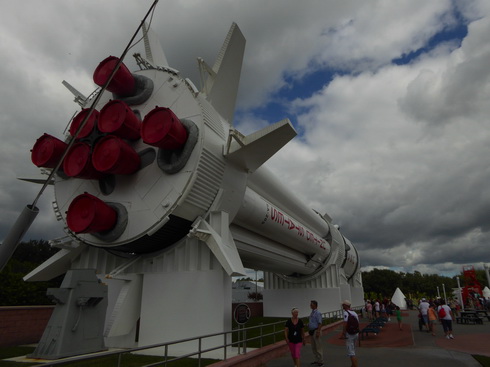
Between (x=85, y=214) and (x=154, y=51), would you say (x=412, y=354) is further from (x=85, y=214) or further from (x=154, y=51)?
(x=154, y=51)

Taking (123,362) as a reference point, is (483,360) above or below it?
below

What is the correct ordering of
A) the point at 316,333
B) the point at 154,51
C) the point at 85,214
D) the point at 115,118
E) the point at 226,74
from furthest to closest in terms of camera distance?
the point at 154,51 → the point at 226,74 → the point at 115,118 → the point at 316,333 → the point at 85,214

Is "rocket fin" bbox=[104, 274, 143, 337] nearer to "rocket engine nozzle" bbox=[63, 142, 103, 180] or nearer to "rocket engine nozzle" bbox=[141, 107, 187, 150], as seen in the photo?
"rocket engine nozzle" bbox=[63, 142, 103, 180]

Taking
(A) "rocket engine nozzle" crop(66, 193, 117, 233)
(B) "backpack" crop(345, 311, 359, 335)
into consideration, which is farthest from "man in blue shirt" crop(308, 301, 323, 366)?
(A) "rocket engine nozzle" crop(66, 193, 117, 233)

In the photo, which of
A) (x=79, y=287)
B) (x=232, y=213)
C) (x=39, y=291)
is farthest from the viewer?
(x=39, y=291)

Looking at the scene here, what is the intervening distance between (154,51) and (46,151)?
15.4ft

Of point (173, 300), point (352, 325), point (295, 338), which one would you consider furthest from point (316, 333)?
point (173, 300)

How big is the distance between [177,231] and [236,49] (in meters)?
5.52

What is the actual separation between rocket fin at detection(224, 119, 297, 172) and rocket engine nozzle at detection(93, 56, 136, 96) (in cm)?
307

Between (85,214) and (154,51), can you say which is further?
(154,51)

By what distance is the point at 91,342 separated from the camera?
726 cm

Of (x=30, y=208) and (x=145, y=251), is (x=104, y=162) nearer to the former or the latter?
(x=145, y=251)

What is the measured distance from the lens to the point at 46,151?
826cm

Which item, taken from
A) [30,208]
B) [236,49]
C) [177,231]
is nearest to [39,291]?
[177,231]
